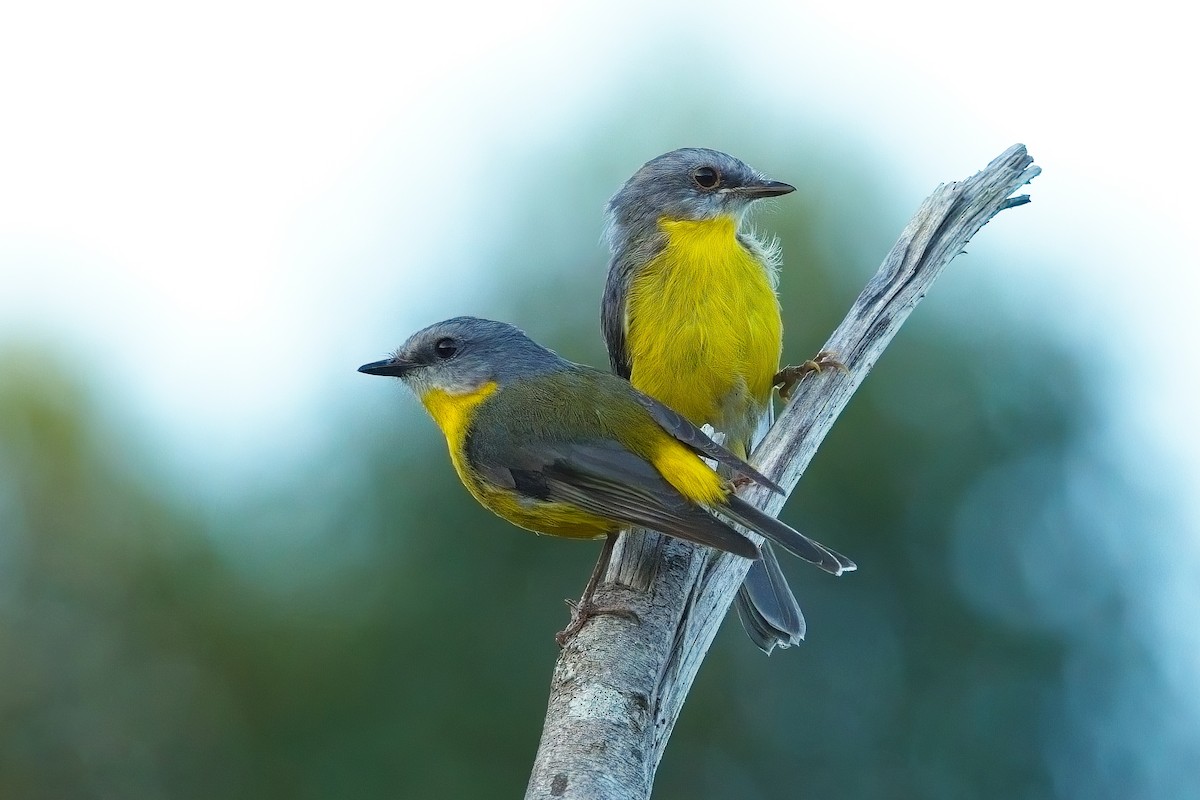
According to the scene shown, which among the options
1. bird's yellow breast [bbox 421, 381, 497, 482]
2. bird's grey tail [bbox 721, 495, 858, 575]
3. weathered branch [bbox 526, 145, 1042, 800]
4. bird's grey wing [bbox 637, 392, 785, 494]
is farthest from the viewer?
bird's yellow breast [bbox 421, 381, 497, 482]

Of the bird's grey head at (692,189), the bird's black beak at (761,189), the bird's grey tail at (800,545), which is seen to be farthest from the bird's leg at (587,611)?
the bird's black beak at (761,189)

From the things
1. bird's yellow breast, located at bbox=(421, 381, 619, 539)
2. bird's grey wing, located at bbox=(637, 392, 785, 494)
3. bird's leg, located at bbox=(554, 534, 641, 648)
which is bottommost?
bird's leg, located at bbox=(554, 534, 641, 648)

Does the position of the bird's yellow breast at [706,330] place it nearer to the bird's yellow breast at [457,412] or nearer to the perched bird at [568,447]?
the perched bird at [568,447]

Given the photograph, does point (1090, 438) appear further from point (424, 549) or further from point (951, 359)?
point (424, 549)

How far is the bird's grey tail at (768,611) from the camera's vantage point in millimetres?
4739

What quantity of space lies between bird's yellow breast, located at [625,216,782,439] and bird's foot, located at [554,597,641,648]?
1.15m

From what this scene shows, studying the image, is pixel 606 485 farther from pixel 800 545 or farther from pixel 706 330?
pixel 706 330

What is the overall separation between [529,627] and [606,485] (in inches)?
222

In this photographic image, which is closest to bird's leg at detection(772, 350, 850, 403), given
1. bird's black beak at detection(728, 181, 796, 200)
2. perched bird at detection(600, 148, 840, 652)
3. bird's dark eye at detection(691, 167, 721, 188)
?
perched bird at detection(600, 148, 840, 652)

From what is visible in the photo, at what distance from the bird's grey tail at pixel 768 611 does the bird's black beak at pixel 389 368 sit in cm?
157

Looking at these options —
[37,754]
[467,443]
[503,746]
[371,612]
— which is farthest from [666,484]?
[37,754]

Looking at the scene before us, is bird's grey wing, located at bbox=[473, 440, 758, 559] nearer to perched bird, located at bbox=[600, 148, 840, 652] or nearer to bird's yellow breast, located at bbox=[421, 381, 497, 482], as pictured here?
bird's yellow breast, located at bbox=[421, 381, 497, 482]

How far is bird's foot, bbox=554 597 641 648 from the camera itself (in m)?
3.85

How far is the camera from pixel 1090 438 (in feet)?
31.3
